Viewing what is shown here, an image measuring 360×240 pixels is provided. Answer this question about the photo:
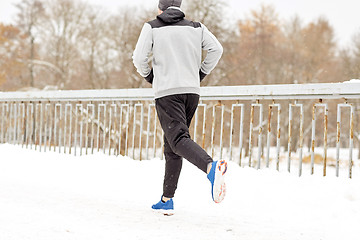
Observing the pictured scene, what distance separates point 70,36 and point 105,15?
127 inches

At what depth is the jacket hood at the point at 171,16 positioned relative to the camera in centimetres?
325

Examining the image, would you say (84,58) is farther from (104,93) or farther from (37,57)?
(104,93)

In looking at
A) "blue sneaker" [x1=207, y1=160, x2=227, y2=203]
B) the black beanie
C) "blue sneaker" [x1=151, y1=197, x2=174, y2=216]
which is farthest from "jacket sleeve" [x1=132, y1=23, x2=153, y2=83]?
"blue sneaker" [x1=151, y1=197, x2=174, y2=216]

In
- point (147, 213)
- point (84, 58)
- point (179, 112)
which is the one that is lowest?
point (147, 213)

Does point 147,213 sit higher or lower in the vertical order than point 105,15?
lower

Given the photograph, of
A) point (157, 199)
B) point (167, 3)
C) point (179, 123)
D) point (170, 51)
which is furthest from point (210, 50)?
point (157, 199)

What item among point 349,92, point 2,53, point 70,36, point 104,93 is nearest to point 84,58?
point 70,36

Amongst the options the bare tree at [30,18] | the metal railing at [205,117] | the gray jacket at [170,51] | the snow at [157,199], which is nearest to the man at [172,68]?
the gray jacket at [170,51]

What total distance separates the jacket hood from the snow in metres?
1.55

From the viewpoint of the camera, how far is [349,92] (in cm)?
404

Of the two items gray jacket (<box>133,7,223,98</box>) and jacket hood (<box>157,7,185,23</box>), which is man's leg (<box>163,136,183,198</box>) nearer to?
gray jacket (<box>133,7,223,98</box>)

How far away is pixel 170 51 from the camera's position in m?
3.24

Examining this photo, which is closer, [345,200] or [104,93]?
[345,200]

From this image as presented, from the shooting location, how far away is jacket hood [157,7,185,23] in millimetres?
3250
